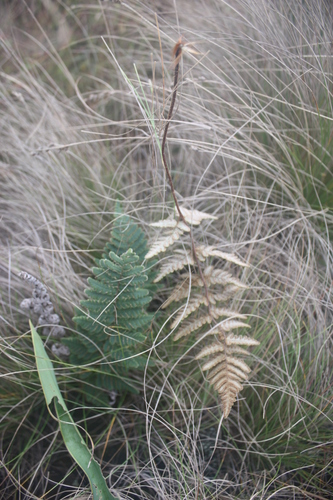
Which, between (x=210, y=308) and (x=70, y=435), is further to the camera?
(x=210, y=308)

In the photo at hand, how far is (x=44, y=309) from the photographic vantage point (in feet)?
4.45

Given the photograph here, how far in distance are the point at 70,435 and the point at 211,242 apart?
924mm

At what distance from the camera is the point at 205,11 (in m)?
2.11

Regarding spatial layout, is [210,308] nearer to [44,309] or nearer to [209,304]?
[209,304]

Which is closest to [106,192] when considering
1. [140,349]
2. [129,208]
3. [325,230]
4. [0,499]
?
[129,208]

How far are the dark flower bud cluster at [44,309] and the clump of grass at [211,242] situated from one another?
0.26 ft

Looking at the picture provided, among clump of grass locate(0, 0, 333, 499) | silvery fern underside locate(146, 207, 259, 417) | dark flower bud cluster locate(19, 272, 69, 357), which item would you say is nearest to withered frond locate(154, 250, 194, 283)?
silvery fern underside locate(146, 207, 259, 417)

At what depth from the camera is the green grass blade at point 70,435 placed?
114 centimetres

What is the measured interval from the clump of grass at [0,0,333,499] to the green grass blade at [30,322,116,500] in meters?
0.06

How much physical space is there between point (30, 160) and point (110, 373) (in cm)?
112

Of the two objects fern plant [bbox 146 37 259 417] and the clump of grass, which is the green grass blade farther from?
fern plant [bbox 146 37 259 417]

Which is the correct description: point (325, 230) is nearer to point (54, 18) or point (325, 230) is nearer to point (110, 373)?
point (110, 373)

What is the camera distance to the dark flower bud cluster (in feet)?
4.24

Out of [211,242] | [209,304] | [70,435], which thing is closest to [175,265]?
[209,304]
